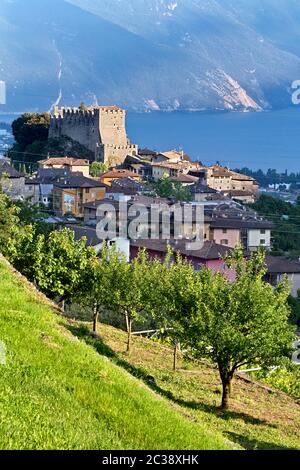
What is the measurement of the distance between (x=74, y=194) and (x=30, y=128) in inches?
765

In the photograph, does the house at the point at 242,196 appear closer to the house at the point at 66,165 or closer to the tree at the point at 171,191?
the tree at the point at 171,191

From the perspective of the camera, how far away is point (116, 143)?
202 feet

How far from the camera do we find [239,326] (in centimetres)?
1054

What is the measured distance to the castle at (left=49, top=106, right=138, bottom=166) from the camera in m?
60.7

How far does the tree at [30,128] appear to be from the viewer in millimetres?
63109

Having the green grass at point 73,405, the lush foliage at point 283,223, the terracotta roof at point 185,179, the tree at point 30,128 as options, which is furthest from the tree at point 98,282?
the tree at point 30,128

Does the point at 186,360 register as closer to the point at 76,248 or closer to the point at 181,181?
the point at 76,248

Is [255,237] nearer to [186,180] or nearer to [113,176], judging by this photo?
[113,176]

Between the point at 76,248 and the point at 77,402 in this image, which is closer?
the point at 77,402

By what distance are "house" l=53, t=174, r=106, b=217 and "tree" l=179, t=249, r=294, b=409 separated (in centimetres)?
3462

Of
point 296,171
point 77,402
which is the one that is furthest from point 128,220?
point 296,171
